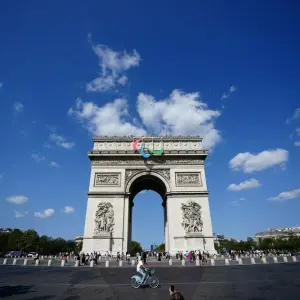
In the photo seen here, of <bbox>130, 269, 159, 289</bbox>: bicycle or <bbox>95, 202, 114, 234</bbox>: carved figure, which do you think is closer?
<bbox>130, 269, 159, 289</bbox>: bicycle

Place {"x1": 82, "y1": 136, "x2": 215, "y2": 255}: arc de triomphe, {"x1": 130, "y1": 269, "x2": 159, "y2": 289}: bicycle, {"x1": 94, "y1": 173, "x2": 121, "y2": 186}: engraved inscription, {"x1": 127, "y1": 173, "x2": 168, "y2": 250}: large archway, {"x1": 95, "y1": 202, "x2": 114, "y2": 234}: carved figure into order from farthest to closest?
1. {"x1": 127, "y1": 173, "x2": 168, "y2": 250}: large archway
2. {"x1": 94, "y1": 173, "x2": 121, "y2": 186}: engraved inscription
3. {"x1": 95, "y1": 202, "x2": 114, "y2": 234}: carved figure
4. {"x1": 82, "y1": 136, "x2": 215, "y2": 255}: arc de triomphe
5. {"x1": 130, "y1": 269, "x2": 159, "y2": 289}: bicycle

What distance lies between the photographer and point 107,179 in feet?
90.3

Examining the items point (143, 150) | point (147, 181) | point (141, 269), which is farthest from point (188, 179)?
point (141, 269)

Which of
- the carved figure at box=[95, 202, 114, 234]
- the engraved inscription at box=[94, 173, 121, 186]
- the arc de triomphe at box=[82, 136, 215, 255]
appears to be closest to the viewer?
the arc de triomphe at box=[82, 136, 215, 255]

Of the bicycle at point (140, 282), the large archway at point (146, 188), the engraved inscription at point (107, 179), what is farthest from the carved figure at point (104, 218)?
the bicycle at point (140, 282)

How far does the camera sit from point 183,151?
28.4m

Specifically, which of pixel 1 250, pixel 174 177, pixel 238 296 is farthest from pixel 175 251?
pixel 1 250

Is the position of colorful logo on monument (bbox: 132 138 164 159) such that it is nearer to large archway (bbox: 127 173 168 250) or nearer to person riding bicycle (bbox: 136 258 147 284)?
large archway (bbox: 127 173 168 250)

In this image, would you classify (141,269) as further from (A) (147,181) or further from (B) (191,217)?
(A) (147,181)

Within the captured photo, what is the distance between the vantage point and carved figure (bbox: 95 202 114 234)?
24938mm

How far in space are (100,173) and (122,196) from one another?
3.72 m

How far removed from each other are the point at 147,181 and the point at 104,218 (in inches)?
303

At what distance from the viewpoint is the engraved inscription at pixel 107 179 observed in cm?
2732

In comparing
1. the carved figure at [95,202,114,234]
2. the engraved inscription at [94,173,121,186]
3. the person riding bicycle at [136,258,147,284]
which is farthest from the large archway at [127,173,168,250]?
the person riding bicycle at [136,258,147,284]
